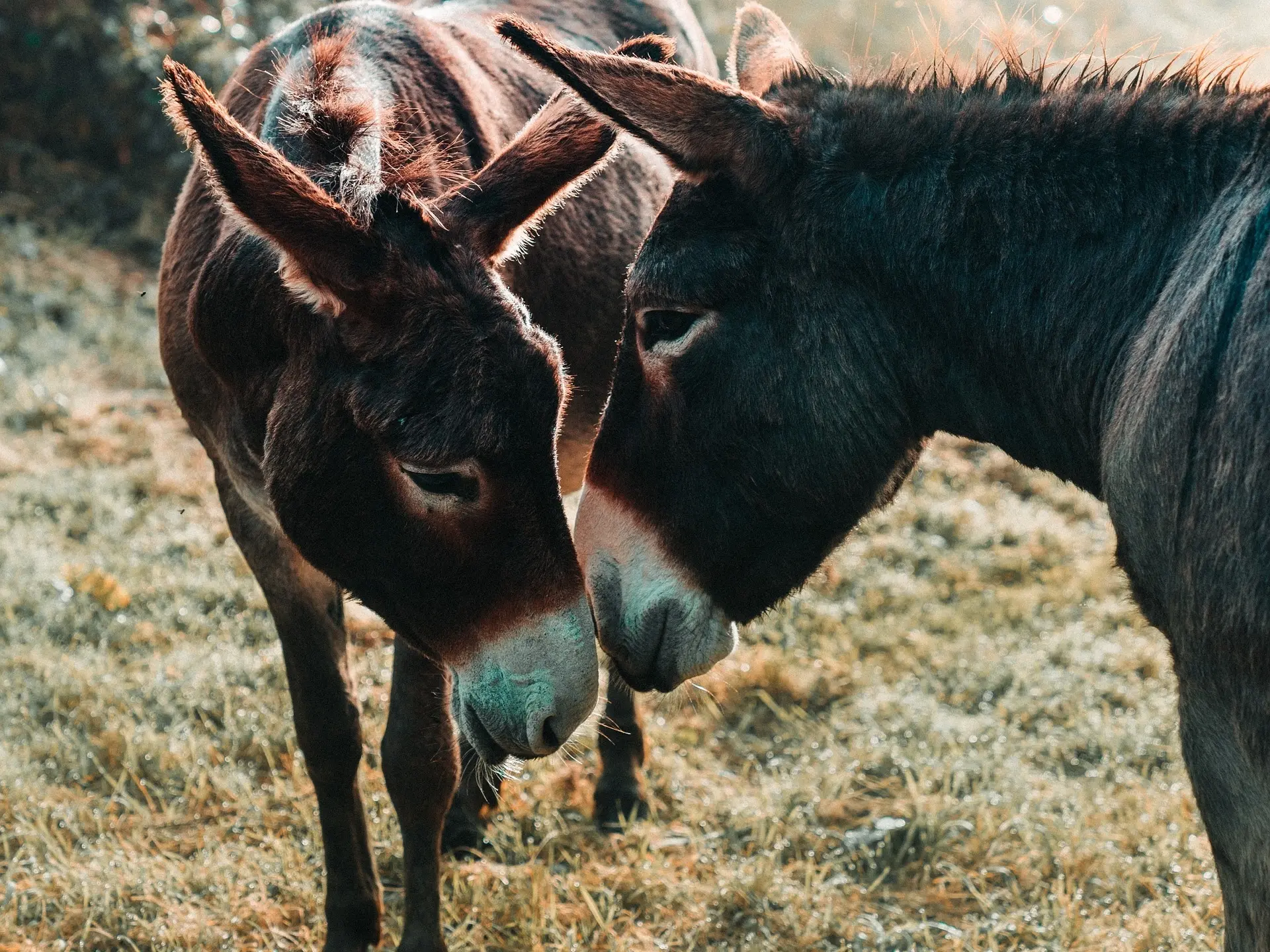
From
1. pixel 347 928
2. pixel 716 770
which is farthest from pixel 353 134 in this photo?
pixel 716 770

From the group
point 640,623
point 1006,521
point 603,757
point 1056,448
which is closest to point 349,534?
point 640,623

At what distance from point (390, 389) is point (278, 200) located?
40 centimetres

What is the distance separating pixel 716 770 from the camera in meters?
4.06

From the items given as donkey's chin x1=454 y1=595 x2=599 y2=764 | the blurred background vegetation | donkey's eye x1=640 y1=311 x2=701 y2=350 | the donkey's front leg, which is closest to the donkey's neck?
donkey's eye x1=640 y1=311 x2=701 y2=350

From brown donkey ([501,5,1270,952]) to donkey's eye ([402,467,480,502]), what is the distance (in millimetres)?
348

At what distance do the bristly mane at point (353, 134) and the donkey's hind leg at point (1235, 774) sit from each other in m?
1.69

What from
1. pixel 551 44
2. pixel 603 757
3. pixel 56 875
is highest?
pixel 551 44

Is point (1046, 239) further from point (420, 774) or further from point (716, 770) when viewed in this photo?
point (716, 770)

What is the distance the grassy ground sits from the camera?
322 cm

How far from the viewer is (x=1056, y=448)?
93.2 inches

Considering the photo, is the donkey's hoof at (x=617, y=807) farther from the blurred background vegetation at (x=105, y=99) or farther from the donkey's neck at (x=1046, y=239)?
the blurred background vegetation at (x=105, y=99)

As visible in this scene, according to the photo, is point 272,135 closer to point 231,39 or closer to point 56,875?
point 56,875

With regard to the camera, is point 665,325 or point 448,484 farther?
point 665,325

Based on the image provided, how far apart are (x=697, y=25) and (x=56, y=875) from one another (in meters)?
3.81
